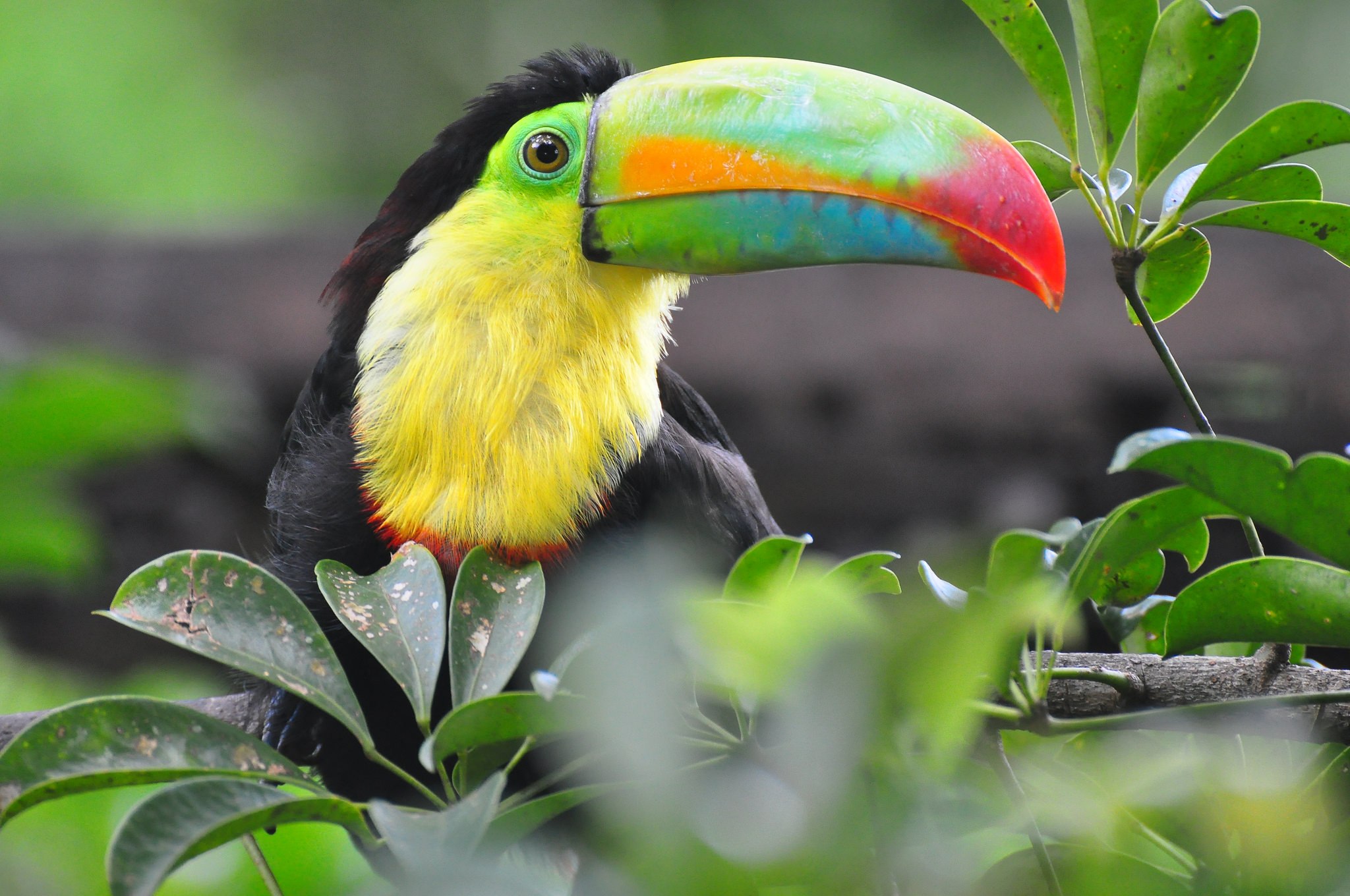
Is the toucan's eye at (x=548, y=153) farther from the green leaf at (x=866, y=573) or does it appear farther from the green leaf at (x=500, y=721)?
the green leaf at (x=500, y=721)

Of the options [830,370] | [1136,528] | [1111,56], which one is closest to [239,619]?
[1136,528]

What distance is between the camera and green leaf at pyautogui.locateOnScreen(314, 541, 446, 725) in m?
0.97

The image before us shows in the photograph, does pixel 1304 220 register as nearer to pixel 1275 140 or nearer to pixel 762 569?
pixel 1275 140

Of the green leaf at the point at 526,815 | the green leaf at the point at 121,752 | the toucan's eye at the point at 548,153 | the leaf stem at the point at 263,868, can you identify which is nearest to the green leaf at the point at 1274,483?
the green leaf at the point at 526,815

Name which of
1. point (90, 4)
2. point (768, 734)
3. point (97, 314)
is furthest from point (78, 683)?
point (90, 4)

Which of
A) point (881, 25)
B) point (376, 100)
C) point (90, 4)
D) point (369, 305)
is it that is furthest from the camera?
point (376, 100)

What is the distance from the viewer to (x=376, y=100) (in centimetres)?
1077

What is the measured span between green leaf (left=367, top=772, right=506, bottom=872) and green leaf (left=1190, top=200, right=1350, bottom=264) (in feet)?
2.62

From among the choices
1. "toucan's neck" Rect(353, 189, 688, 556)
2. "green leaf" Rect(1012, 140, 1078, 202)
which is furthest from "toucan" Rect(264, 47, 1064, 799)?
"green leaf" Rect(1012, 140, 1078, 202)

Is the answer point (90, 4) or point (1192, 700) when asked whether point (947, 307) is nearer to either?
point (1192, 700)

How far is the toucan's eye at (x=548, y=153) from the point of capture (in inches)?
74.9

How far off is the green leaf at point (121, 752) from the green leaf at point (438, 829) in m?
0.17

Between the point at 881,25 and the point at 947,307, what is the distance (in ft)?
16.6

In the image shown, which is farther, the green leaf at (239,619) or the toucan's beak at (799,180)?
the toucan's beak at (799,180)
